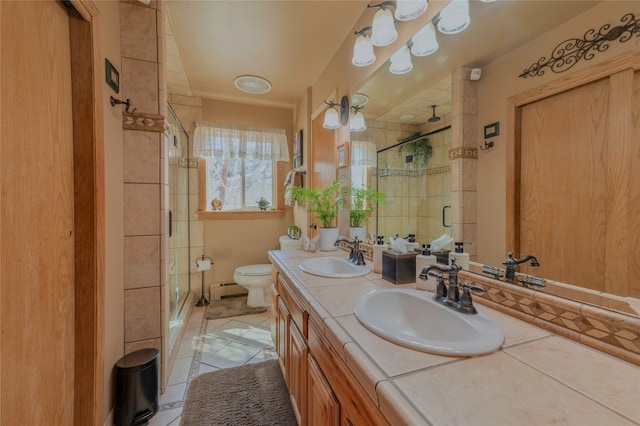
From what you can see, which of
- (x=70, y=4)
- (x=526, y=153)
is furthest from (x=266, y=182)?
(x=526, y=153)

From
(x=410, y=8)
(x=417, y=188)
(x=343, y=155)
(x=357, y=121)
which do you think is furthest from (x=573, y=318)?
(x=343, y=155)

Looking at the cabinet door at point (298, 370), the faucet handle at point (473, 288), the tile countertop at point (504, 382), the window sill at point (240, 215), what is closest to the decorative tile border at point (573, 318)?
the tile countertop at point (504, 382)

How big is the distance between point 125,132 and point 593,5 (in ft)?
6.73

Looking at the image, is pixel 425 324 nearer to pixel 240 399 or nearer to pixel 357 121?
pixel 240 399

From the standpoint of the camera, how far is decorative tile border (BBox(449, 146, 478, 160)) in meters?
1.07

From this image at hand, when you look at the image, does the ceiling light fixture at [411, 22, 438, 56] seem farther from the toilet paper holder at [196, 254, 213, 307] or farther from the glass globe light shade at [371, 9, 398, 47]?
the toilet paper holder at [196, 254, 213, 307]

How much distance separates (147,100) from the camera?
5.12 feet

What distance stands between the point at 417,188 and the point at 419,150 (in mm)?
195

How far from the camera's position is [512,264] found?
88 centimetres

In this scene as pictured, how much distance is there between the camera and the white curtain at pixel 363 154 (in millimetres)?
1755

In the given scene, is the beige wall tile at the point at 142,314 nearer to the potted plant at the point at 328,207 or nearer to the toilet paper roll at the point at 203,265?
the potted plant at the point at 328,207

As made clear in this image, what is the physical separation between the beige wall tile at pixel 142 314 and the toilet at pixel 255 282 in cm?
129

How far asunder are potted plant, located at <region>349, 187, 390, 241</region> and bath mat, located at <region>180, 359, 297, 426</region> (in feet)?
3.85

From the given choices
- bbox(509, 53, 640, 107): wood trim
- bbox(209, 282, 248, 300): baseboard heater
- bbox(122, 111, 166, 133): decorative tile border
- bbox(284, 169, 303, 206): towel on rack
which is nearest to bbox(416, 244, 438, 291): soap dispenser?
bbox(509, 53, 640, 107): wood trim
